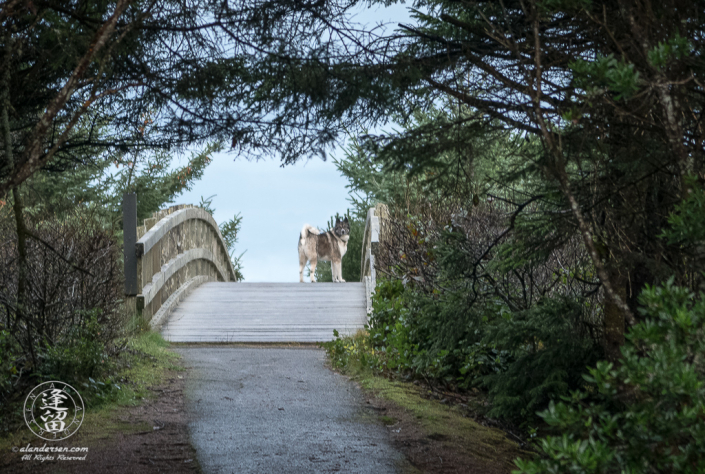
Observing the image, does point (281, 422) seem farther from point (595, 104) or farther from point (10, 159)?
point (595, 104)

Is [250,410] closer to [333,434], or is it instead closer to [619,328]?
[333,434]

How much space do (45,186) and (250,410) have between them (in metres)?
15.6

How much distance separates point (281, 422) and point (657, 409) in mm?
3221

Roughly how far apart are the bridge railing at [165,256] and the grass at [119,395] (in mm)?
2143

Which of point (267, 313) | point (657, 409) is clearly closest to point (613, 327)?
point (657, 409)

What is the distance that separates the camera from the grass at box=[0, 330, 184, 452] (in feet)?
14.6

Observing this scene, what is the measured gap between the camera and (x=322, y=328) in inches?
405

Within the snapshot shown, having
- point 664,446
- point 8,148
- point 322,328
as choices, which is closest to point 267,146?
point 8,148

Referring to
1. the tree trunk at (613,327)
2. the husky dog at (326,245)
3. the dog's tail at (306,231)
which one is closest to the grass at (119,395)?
the tree trunk at (613,327)

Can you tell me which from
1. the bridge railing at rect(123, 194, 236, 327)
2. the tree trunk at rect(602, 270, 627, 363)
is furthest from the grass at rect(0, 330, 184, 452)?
the tree trunk at rect(602, 270, 627, 363)

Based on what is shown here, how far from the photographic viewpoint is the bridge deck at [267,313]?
32.5ft

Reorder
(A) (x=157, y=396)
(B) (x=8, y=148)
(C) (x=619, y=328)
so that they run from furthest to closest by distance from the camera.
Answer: (A) (x=157, y=396), (C) (x=619, y=328), (B) (x=8, y=148)

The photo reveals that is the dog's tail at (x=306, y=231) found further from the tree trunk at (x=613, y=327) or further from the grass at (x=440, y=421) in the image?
the tree trunk at (x=613, y=327)

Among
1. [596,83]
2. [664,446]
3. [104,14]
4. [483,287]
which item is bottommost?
[664,446]
